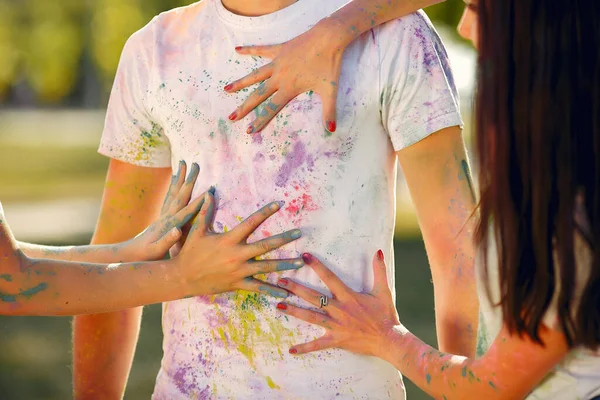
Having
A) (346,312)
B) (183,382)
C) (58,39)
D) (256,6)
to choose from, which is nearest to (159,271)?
(183,382)

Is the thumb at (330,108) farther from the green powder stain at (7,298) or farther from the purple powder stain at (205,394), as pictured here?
the green powder stain at (7,298)

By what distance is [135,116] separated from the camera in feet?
8.70

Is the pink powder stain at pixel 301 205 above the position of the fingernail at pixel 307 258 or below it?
above

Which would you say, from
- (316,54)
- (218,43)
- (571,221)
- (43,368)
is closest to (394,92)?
(316,54)

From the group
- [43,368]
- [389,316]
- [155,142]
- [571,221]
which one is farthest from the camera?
[43,368]

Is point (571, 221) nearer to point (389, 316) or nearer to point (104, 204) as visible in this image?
point (389, 316)

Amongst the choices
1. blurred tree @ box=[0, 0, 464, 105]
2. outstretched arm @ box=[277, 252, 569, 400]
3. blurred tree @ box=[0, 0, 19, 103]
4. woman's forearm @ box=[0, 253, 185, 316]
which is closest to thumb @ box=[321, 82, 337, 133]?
outstretched arm @ box=[277, 252, 569, 400]

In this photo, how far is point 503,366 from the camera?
191 cm

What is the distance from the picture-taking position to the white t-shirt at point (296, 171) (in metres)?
2.35

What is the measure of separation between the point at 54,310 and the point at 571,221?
1348 mm

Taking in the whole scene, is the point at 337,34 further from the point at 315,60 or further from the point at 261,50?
the point at 261,50

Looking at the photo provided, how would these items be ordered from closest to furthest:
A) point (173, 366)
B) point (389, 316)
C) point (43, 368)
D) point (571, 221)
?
point (571, 221) → point (389, 316) → point (173, 366) → point (43, 368)

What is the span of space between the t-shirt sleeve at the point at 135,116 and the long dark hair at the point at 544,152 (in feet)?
3.51

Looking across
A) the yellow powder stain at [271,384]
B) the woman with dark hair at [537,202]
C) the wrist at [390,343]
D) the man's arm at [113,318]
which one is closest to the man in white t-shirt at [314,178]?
the yellow powder stain at [271,384]
